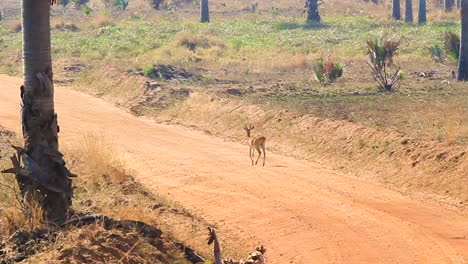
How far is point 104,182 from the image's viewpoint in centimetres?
1435

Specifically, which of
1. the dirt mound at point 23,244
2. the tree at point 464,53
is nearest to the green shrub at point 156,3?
the tree at point 464,53

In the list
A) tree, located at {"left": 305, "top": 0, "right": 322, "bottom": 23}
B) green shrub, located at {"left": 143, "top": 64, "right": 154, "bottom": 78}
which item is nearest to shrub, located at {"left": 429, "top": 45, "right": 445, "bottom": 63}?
green shrub, located at {"left": 143, "top": 64, "right": 154, "bottom": 78}

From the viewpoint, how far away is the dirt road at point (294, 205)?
12102 millimetres

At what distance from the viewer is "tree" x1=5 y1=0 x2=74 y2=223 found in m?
10.7

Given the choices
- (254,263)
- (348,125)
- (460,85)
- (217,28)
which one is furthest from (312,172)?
(217,28)

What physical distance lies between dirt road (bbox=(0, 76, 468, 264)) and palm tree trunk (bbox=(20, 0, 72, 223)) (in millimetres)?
3043

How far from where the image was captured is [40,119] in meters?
10.8

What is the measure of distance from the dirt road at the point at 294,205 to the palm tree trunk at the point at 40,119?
3043mm

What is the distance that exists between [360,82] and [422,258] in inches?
655

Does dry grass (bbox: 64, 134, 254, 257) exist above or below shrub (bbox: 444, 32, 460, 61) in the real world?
below

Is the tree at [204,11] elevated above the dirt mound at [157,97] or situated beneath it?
elevated above

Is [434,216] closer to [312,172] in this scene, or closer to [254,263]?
[312,172]

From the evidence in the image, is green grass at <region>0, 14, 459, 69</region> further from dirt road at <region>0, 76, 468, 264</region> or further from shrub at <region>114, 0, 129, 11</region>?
dirt road at <region>0, 76, 468, 264</region>

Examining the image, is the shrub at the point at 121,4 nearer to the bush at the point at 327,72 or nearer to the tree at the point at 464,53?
the bush at the point at 327,72
